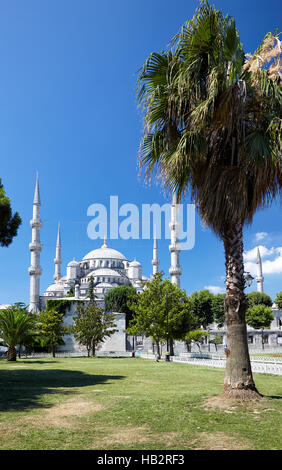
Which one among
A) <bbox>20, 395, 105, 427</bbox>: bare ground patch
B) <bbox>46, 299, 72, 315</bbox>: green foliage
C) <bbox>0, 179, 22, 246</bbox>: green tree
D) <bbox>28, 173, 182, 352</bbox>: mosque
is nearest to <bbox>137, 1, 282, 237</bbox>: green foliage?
<bbox>20, 395, 105, 427</bbox>: bare ground patch

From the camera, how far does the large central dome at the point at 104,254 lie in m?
107

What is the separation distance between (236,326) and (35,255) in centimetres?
6227

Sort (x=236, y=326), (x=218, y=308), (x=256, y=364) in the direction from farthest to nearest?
1. (x=218, y=308)
2. (x=256, y=364)
3. (x=236, y=326)

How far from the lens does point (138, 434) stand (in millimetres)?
6926

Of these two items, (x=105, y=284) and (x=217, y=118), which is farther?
(x=105, y=284)

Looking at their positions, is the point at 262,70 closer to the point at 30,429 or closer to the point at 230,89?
the point at 230,89

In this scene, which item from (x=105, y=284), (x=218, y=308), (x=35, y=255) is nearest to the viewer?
(x=218, y=308)

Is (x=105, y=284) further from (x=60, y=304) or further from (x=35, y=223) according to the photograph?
(x=60, y=304)

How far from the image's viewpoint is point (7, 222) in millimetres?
17031

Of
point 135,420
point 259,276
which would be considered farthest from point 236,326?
point 259,276

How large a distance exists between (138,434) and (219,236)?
5.54m

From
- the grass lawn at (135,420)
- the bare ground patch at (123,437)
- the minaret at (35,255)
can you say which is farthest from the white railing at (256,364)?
the minaret at (35,255)

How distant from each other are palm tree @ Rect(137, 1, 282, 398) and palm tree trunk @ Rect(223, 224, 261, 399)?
2 cm

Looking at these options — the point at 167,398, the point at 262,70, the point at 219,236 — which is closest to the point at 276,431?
the point at 167,398
